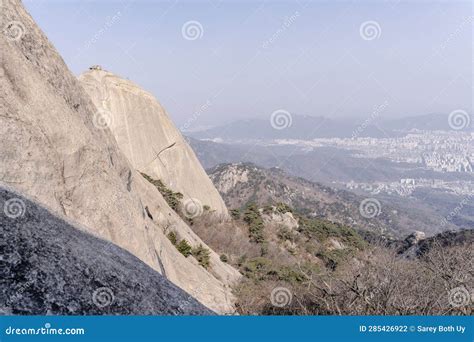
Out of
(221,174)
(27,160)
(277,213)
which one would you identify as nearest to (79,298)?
(27,160)

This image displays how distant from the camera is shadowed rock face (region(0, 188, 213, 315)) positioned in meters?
4.82

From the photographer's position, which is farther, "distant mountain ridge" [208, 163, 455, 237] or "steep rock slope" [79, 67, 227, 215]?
"distant mountain ridge" [208, 163, 455, 237]

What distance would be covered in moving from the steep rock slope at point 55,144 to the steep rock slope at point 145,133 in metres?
14.5

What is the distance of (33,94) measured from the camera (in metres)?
9.91

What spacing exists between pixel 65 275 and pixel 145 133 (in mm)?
24121

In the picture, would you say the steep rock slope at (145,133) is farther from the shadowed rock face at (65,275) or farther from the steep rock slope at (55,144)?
the shadowed rock face at (65,275)

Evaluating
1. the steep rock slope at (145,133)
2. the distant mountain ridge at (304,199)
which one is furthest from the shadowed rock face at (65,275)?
the distant mountain ridge at (304,199)

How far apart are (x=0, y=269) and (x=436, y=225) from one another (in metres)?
176

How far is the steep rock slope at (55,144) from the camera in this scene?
29.3ft

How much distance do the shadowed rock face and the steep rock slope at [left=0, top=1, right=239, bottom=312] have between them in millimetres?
1963

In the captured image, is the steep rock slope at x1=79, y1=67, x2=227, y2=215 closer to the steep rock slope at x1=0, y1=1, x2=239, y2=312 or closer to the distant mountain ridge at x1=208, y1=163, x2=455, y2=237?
the steep rock slope at x1=0, y1=1, x2=239, y2=312

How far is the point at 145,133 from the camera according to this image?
2869 centimetres

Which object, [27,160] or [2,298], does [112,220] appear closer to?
[27,160]

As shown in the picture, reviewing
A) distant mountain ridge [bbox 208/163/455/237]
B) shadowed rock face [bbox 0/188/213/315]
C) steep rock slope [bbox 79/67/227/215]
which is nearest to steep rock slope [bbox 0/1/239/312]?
shadowed rock face [bbox 0/188/213/315]
